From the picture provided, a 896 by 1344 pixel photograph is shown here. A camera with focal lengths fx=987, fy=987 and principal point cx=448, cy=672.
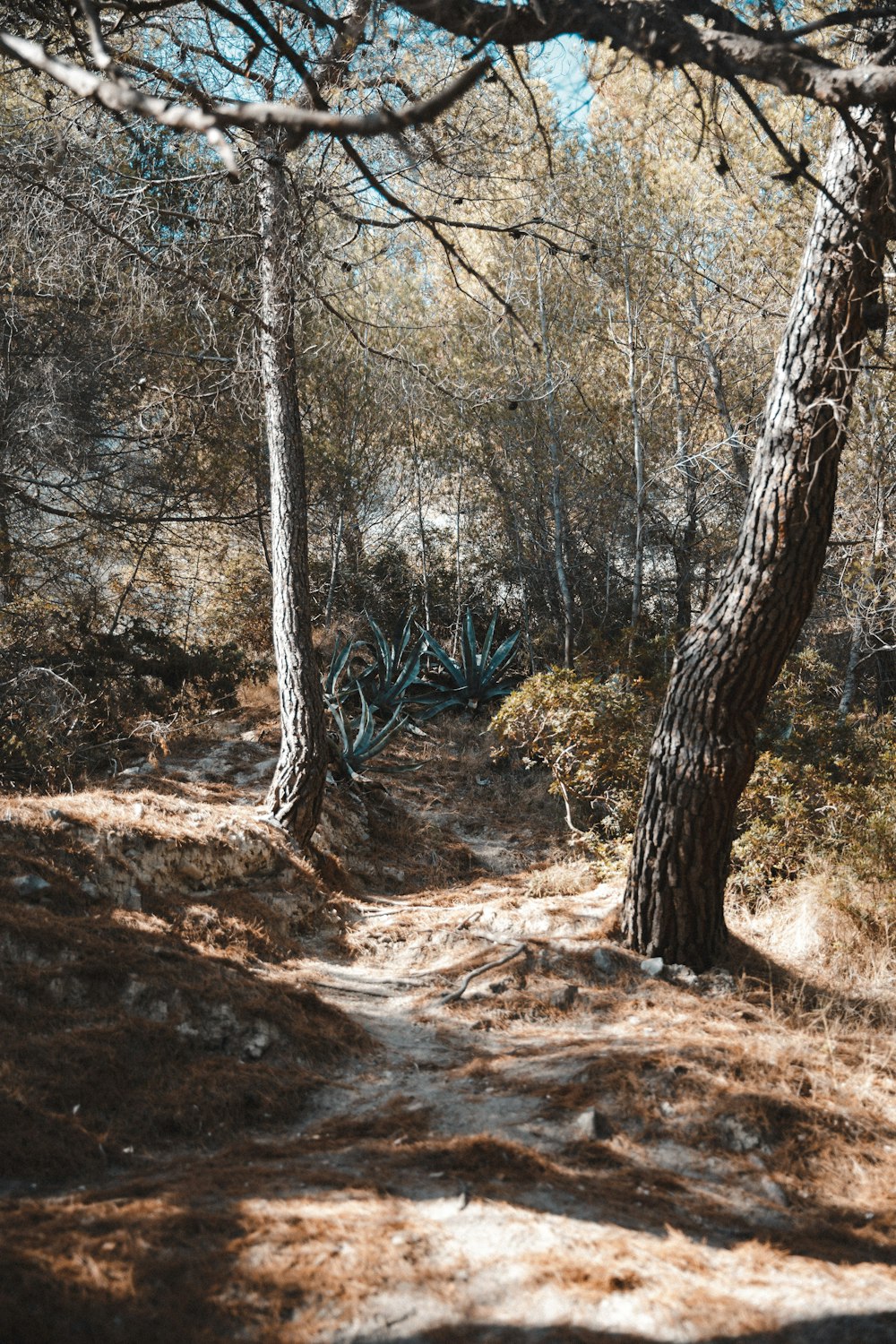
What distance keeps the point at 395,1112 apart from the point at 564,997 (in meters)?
1.38

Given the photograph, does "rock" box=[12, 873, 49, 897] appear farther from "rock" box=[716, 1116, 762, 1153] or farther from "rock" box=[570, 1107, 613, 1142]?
"rock" box=[716, 1116, 762, 1153]

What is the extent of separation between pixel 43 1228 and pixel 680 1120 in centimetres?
208

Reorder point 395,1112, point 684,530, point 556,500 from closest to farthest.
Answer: point 395,1112 → point 556,500 → point 684,530

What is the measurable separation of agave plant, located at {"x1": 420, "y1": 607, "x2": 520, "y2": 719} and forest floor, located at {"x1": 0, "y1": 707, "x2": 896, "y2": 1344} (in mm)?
4438

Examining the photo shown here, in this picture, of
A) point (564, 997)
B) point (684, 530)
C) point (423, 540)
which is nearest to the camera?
point (564, 997)

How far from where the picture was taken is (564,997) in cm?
469

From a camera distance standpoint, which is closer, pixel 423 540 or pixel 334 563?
pixel 334 563

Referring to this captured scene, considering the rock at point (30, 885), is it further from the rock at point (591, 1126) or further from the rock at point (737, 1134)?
the rock at point (737, 1134)

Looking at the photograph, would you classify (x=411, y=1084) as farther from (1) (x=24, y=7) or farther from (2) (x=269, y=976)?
(1) (x=24, y=7)

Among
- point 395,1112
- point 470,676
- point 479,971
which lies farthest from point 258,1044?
point 470,676

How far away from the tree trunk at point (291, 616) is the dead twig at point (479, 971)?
6.47 feet

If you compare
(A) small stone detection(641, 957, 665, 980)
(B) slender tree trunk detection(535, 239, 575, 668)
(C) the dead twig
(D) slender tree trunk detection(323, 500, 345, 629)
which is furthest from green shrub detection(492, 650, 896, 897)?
(D) slender tree trunk detection(323, 500, 345, 629)

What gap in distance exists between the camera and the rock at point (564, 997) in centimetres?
466

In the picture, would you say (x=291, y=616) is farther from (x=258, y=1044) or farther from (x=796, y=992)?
(x=796, y=992)
